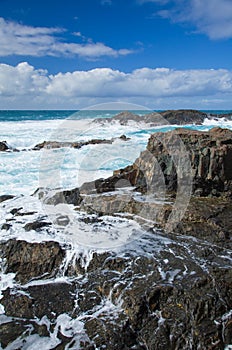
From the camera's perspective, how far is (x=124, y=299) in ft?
13.8

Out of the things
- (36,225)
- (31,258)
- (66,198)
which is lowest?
(31,258)

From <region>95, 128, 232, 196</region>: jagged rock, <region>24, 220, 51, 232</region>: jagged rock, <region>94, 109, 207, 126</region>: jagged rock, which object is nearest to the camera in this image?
<region>24, 220, 51, 232</region>: jagged rock

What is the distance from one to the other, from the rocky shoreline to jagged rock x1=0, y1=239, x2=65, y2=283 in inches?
0.7

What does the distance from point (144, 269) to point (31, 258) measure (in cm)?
196

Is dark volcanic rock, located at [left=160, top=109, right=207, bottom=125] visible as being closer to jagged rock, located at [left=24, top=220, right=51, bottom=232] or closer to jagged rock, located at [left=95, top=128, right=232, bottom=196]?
jagged rock, located at [left=95, top=128, right=232, bottom=196]

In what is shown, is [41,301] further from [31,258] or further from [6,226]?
[6,226]

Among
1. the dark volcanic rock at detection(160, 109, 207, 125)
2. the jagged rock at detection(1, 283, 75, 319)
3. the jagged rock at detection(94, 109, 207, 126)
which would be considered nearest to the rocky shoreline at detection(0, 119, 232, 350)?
the jagged rock at detection(1, 283, 75, 319)

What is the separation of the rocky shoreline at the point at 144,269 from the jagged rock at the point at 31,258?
0.06ft

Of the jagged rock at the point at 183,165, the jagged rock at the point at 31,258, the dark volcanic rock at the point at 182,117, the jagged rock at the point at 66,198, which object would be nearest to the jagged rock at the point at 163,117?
the dark volcanic rock at the point at 182,117

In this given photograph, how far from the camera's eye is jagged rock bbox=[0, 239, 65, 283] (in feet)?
16.8

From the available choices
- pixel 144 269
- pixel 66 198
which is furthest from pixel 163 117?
pixel 144 269

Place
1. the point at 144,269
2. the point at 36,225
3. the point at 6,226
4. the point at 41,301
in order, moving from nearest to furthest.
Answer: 1. the point at 41,301
2. the point at 144,269
3. the point at 36,225
4. the point at 6,226

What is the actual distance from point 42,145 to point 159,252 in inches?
752

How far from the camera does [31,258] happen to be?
532 cm
